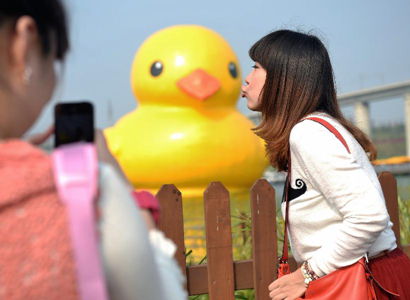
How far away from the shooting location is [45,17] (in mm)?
723

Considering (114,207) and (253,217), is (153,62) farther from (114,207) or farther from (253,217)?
(114,207)

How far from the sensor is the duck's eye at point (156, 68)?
17.0 feet

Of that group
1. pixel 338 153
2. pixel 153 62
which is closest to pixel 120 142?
pixel 153 62

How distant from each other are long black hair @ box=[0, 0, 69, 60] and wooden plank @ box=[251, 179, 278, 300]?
6.40 ft

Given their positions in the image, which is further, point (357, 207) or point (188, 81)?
point (188, 81)

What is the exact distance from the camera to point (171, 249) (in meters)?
0.78

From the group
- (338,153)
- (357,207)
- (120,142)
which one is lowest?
(120,142)

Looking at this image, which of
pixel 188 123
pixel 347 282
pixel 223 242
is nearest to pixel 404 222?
pixel 223 242

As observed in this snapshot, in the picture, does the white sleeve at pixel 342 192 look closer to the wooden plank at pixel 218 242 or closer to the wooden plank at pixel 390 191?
the wooden plank at pixel 218 242

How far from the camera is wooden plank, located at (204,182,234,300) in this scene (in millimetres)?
2576

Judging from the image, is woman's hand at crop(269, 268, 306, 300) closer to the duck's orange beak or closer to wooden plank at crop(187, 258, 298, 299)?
wooden plank at crop(187, 258, 298, 299)

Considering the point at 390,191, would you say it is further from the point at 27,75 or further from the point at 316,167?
the point at 27,75

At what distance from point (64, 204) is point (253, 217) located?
207 cm

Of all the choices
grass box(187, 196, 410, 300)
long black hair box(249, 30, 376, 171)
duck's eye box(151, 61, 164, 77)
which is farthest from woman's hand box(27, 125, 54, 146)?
duck's eye box(151, 61, 164, 77)
